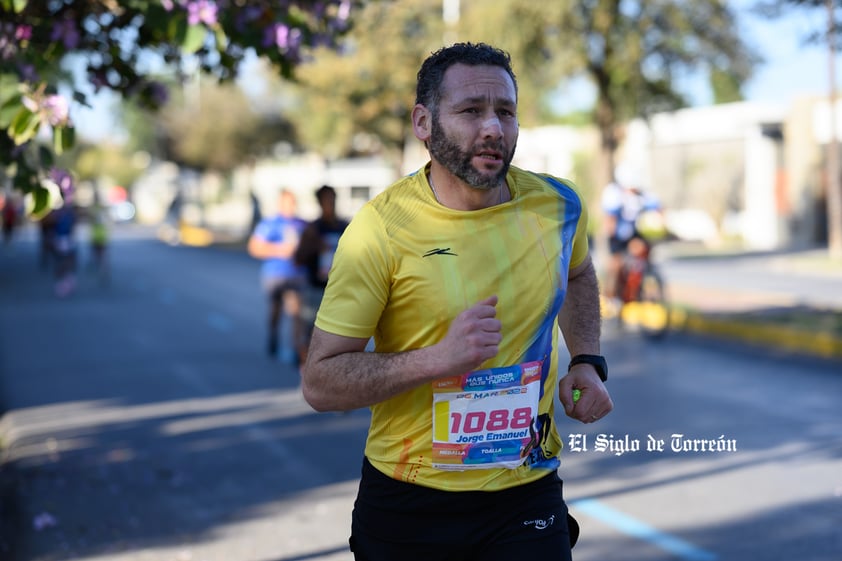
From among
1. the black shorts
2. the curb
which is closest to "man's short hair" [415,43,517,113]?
the black shorts

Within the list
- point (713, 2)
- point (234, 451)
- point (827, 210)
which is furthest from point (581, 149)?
point (234, 451)

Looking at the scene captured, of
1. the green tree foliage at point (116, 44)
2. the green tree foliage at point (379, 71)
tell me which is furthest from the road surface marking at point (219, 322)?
the green tree foliage at point (379, 71)

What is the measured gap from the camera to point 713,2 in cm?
1855

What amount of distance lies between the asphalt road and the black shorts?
2.67 meters

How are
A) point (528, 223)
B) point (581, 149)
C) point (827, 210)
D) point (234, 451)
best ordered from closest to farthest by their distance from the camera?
point (528, 223)
point (234, 451)
point (827, 210)
point (581, 149)

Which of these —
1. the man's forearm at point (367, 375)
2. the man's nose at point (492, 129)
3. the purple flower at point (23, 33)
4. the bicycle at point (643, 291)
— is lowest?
the bicycle at point (643, 291)

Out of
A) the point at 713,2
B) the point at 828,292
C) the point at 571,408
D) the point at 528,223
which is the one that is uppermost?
the point at 713,2

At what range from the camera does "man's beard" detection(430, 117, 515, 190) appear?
2666mm

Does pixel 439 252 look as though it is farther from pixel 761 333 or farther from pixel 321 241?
pixel 761 333

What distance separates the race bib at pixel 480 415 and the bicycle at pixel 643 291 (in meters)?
10.4

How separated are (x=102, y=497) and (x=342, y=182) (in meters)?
54.8

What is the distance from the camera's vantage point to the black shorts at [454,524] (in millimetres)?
2768

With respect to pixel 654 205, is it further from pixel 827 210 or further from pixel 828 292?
pixel 827 210

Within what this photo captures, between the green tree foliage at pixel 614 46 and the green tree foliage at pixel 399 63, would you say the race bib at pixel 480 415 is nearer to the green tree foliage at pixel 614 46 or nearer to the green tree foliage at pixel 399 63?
the green tree foliage at pixel 614 46
